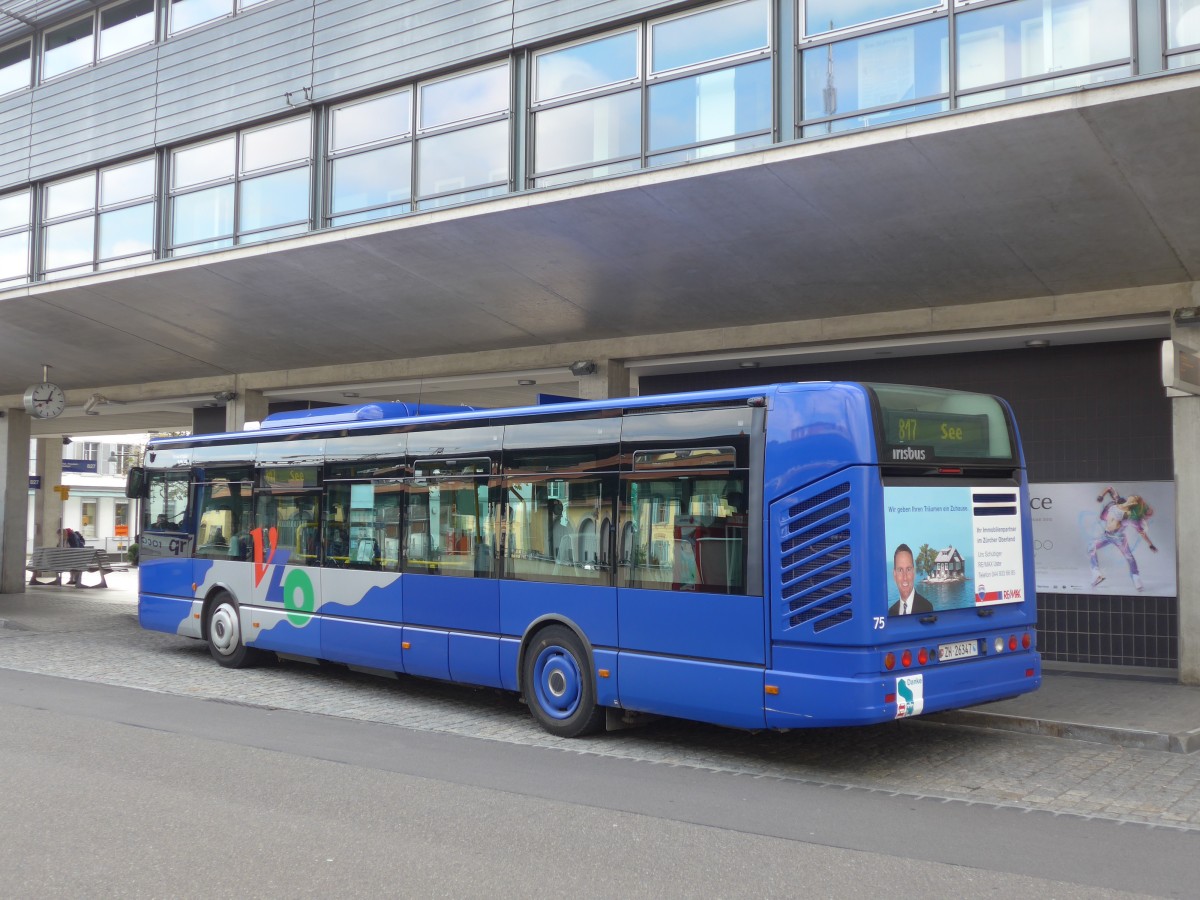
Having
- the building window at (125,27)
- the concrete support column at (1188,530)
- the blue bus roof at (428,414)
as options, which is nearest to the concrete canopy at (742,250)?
the concrete support column at (1188,530)

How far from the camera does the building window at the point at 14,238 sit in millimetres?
20953

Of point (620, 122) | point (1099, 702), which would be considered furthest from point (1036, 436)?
point (620, 122)

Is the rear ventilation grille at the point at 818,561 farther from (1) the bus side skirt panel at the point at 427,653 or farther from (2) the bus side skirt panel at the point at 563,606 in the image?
(1) the bus side skirt panel at the point at 427,653

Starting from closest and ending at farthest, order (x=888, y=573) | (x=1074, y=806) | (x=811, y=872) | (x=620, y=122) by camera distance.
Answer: (x=811, y=872) → (x=1074, y=806) → (x=888, y=573) → (x=620, y=122)

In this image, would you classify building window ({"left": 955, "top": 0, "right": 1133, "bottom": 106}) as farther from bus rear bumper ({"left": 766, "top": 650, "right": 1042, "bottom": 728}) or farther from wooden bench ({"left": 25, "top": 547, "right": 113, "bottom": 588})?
wooden bench ({"left": 25, "top": 547, "right": 113, "bottom": 588})

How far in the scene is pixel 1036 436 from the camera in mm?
13648

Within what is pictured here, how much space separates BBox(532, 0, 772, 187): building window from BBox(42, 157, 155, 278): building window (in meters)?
8.34

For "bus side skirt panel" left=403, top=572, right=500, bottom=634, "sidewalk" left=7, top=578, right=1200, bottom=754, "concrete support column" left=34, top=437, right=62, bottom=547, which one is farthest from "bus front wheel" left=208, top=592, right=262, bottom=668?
"concrete support column" left=34, top=437, right=62, bottom=547

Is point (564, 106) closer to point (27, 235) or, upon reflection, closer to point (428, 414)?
point (428, 414)

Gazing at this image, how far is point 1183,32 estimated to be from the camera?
32.2 feet

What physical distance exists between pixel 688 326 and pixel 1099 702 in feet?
22.9

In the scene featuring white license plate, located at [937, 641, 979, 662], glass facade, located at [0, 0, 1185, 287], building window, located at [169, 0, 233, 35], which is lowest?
white license plate, located at [937, 641, 979, 662]

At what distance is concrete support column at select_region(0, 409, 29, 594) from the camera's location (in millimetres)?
24672

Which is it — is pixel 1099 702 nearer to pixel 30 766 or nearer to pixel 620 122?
pixel 620 122
